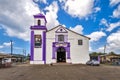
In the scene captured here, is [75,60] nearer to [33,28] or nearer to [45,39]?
[45,39]

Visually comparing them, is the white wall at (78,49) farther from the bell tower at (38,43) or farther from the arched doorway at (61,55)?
the bell tower at (38,43)

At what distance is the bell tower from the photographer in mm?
49250

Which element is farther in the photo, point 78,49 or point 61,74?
point 78,49

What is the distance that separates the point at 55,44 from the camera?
51.1 metres

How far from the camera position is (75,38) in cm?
5112

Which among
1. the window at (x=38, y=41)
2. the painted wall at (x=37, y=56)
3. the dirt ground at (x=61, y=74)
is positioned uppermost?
the window at (x=38, y=41)

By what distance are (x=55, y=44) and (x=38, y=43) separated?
4.47 meters

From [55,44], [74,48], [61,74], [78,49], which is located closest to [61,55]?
[55,44]

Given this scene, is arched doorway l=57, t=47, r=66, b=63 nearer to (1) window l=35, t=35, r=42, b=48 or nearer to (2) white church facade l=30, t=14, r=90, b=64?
(2) white church facade l=30, t=14, r=90, b=64

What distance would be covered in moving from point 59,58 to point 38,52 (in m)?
6.34

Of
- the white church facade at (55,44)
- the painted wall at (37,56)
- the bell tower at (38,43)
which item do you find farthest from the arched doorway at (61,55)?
the painted wall at (37,56)

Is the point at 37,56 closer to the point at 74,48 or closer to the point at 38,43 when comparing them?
the point at 38,43

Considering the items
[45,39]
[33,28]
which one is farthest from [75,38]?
[33,28]

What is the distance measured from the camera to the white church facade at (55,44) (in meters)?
49.7
